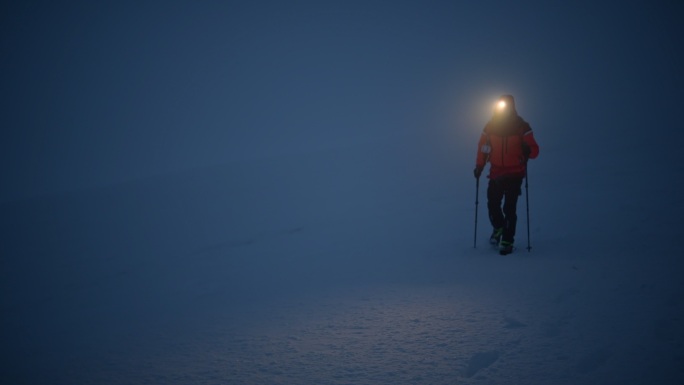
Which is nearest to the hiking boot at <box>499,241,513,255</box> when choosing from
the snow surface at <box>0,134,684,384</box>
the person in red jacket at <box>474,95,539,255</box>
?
the person in red jacket at <box>474,95,539,255</box>

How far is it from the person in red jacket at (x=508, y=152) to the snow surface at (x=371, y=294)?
701mm

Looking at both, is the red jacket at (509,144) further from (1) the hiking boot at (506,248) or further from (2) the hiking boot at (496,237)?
(1) the hiking boot at (506,248)

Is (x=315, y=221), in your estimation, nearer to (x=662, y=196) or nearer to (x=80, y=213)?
(x=662, y=196)

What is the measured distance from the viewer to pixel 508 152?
5918 millimetres

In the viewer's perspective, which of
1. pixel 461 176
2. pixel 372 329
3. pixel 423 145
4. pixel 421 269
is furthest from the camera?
pixel 423 145

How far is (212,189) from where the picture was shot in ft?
58.5

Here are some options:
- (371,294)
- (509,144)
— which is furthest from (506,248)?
(371,294)

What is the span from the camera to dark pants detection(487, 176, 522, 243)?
5.91m

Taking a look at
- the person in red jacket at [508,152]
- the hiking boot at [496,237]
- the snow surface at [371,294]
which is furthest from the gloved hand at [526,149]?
the snow surface at [371,294]

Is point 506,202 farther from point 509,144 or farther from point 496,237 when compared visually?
point 509,144

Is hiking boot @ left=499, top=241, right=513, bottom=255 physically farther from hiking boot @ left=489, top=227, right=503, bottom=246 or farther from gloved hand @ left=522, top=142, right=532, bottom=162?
gloved hand @ left=522, top=142, right=532, bottom=162

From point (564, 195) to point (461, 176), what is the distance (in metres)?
4.45

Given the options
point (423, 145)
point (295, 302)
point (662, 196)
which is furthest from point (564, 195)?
point (423, 145)

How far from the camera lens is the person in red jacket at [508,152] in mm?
5812
